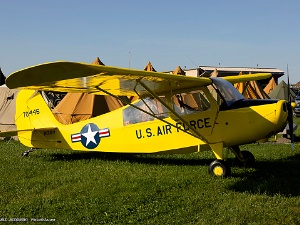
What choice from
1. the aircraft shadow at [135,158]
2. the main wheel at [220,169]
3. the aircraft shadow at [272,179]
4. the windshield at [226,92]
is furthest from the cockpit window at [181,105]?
the aircraft shadow at [272,179]

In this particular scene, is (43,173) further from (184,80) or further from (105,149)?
(184,80)

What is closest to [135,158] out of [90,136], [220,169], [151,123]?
[90,136]

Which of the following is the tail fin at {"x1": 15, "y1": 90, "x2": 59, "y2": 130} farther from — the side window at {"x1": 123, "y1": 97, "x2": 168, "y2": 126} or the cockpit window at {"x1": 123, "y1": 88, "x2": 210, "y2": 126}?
the cockpit window at {"x1": 123, "y1": 88, "x2": 210, "y2": 126}

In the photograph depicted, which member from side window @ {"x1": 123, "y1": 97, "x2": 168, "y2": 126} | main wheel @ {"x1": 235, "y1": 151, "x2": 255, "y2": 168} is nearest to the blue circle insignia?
side window @ {"x1": 123, "y1": 97, "x2": 168, "y2": 126}

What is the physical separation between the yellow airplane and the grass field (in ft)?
1.80

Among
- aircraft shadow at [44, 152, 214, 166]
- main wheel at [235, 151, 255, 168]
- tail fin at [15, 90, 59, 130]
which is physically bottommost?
aircraft shadow at [44, 152, 214, 166]

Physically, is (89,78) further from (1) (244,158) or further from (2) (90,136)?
(1) (244,158)

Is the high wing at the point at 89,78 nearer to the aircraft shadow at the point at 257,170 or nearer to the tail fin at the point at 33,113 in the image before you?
the aircraft shadow at the point at 257,170

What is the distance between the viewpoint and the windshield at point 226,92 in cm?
762

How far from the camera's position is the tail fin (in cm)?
1039

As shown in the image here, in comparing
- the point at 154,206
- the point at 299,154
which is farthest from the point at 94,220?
the point at 299,154

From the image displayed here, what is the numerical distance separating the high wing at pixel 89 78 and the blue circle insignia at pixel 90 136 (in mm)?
1365

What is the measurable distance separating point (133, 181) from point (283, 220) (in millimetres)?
3100

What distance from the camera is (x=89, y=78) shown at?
6328 millimetres
